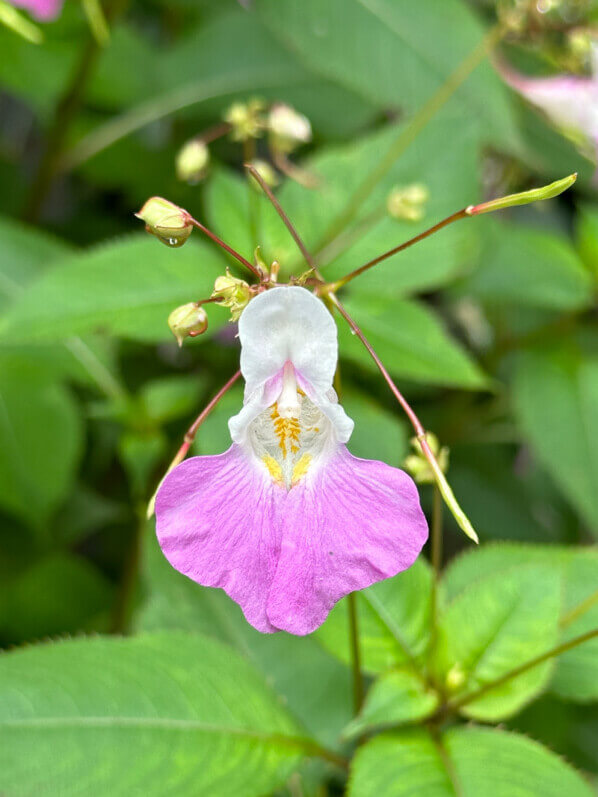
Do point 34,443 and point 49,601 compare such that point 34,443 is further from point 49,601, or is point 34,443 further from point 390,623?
point 390,623

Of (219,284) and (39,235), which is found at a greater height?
(39,235)

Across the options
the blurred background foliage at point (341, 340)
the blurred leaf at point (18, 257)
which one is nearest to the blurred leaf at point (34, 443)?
the blurred background foliage at point (341, 340)

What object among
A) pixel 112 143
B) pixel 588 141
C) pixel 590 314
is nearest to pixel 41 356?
pixel 112 143

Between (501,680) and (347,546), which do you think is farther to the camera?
(501,680)

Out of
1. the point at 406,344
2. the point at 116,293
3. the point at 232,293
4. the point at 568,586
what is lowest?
the point at 568,586

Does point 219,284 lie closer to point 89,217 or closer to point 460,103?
point 460,103

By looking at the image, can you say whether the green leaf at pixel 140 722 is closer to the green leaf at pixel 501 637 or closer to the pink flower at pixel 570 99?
the green leaf at pixel 501 637

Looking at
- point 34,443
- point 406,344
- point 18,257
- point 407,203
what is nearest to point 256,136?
point 407,203
